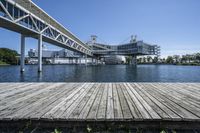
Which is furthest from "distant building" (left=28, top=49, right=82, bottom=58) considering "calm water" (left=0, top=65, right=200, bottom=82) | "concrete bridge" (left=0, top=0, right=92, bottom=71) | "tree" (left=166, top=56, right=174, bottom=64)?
"calm water" (left=0, top=65, right=200, bottom=82)

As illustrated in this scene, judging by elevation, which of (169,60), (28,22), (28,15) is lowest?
(169,60)

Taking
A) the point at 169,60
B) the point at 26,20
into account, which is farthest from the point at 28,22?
Answer: the point at 169,60

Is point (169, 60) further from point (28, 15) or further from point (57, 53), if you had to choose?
point (28, 15)

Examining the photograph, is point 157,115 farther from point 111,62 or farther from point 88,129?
point 111,62

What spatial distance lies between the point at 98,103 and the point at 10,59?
12960cm

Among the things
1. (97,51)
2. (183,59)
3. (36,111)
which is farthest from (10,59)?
(183,59)

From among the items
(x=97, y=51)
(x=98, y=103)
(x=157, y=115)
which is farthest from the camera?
(x=97, y=51)

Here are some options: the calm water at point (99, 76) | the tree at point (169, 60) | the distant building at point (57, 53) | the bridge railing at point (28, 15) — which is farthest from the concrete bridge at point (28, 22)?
the tree at point (169, 60)

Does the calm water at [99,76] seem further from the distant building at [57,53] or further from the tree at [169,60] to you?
the tree at [169,60]

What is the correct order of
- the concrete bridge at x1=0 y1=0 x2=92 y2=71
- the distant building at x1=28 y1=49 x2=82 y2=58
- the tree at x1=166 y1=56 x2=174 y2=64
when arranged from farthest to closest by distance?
the tree at x1=166 y1=56 x2=174 y2=64 → the distant building at x1=28 y1=49 x2=82 y2=58 → the concrete bridge at x1=0 y1=0 x2=92 y2=71

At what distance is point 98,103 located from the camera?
482cm

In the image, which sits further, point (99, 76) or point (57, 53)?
point (57, 53)

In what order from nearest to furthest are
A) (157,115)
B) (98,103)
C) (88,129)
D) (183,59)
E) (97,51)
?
(88,129)
(157,115)
(98,103)
(97,51)
(183,59)

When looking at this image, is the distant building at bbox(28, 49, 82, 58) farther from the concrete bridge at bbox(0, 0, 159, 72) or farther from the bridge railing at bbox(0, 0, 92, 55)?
the bridge railing at bbox(0, 0, 92, 55)
